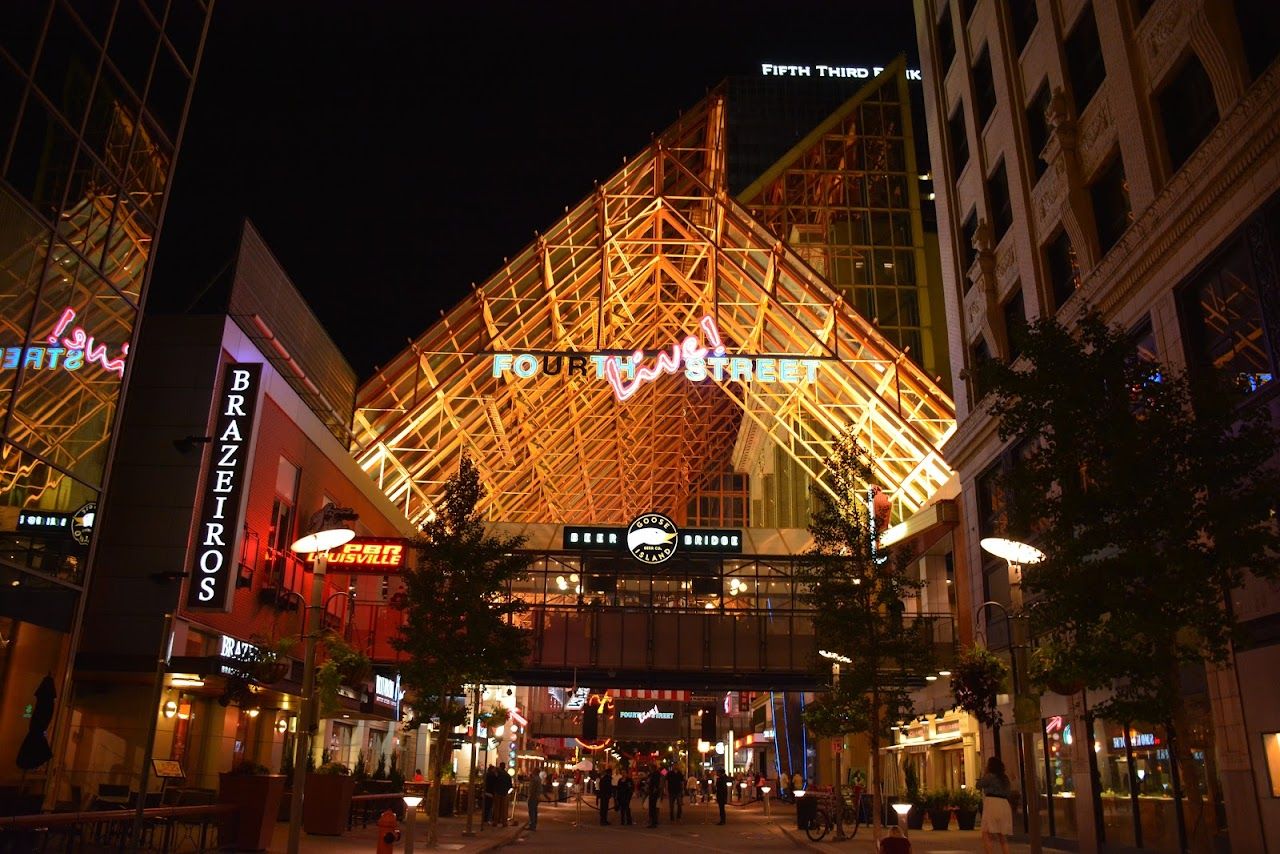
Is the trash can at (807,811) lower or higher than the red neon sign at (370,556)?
lower

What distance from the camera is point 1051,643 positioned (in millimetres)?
14562

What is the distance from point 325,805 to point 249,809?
222 inches

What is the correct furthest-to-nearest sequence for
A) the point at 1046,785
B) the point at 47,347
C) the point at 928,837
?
the point at 928,837 → the point at 1046,785 → the point at 47,347

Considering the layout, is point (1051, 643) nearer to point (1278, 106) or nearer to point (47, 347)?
point (1278, 106)

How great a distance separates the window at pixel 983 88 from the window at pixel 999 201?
174 cm

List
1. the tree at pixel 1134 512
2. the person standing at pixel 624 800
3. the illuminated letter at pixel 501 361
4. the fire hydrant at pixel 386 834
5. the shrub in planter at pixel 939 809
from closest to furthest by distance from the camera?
the tree at pixel 1134 512 < the fire hydrant at pixel 386 834 < the shrub in planter at pixel 939 809 < the person standing at pixel 624 800 < the illuminated letter at pixel 501 361

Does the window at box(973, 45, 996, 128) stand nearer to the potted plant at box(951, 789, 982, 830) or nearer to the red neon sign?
the potted plant at box(951, 789, 982, 830)

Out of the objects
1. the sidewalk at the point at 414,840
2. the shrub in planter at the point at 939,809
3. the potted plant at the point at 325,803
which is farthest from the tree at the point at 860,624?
the potted plant at the point at 325,803

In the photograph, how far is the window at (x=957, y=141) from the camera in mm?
31953

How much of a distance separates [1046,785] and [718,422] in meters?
60.8

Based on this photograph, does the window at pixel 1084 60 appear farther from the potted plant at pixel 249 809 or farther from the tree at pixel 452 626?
the potted plant at pixel 249 809

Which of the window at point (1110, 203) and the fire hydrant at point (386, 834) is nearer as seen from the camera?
the fire hydrant at point (386, 834)

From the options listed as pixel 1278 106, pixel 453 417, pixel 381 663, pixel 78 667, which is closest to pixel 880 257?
pixel 453 417

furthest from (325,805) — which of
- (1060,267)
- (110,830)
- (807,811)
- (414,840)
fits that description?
(1060,267)
